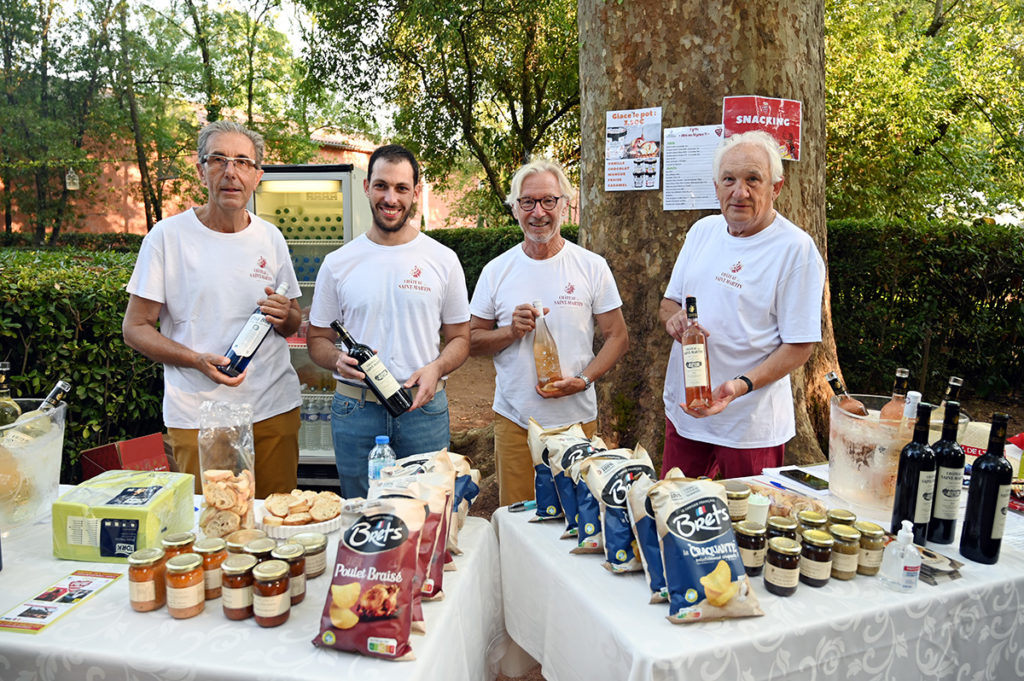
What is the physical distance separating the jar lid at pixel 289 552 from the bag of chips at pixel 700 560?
2.69 ft

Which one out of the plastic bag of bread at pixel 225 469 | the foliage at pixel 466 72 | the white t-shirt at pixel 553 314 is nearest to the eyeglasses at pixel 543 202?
the white t-shirt at pixel 553 314

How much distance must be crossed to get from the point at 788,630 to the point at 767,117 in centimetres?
288

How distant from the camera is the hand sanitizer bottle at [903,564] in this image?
156 cm

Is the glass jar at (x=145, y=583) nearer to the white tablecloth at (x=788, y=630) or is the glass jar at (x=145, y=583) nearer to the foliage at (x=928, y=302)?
the white tablecloth at (x=788, y=630)

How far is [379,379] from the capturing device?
233 cm

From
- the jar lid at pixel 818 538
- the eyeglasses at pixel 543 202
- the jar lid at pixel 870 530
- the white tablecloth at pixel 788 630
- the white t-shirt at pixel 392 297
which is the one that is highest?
the eyeglasses at pixel 543 202

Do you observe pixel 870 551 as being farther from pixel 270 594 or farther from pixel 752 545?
pixel 270 594

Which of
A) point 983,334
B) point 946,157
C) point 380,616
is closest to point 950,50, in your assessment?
point 946,157

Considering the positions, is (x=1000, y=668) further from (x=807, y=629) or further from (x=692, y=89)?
(x=692, y=89)

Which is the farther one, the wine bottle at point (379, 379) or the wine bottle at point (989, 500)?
the wine bottle at point (379, 379)

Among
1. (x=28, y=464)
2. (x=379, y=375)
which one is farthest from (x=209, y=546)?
(x=379, y=375)

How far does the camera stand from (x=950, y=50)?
476 inches

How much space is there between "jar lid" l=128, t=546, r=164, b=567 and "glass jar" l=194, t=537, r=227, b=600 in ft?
0.26

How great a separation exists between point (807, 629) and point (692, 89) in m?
2.91
